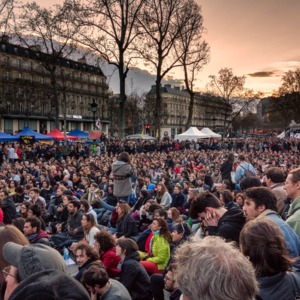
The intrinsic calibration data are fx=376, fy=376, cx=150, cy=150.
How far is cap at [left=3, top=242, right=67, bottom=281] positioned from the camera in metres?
1.98

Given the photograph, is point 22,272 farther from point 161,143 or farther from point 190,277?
point 161,143

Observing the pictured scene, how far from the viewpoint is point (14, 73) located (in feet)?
195

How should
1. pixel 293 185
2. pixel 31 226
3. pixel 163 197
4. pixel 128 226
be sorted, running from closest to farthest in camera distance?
pixel 293 185, pixel 31 226, pixel 128 226, pixel 163 197

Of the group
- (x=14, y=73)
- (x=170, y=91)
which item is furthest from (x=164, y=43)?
(x=170, y=91)

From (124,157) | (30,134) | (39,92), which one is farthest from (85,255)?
(39,92)

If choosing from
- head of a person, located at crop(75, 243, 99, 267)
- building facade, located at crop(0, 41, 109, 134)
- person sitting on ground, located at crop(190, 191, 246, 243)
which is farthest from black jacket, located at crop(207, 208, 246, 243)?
building facade, located at crop(0, 41, 109, 134)

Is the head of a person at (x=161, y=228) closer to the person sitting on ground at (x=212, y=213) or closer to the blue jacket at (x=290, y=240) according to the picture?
the person sitting on ground at (x=212, y=213)

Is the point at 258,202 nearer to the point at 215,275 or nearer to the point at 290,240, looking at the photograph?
the point at 290,240

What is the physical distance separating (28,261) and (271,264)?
56.3 inches

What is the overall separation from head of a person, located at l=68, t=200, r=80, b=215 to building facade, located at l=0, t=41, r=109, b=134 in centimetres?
2844

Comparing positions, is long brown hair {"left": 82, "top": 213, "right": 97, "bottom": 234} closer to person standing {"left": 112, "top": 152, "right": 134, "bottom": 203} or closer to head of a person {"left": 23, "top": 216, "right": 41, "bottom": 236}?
head of a person {"left": 23, "top": 216, "right": 41, "bottom": 236}

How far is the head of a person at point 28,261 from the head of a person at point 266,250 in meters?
1.14

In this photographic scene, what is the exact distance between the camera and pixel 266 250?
231cm

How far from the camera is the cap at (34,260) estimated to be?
1.98m
